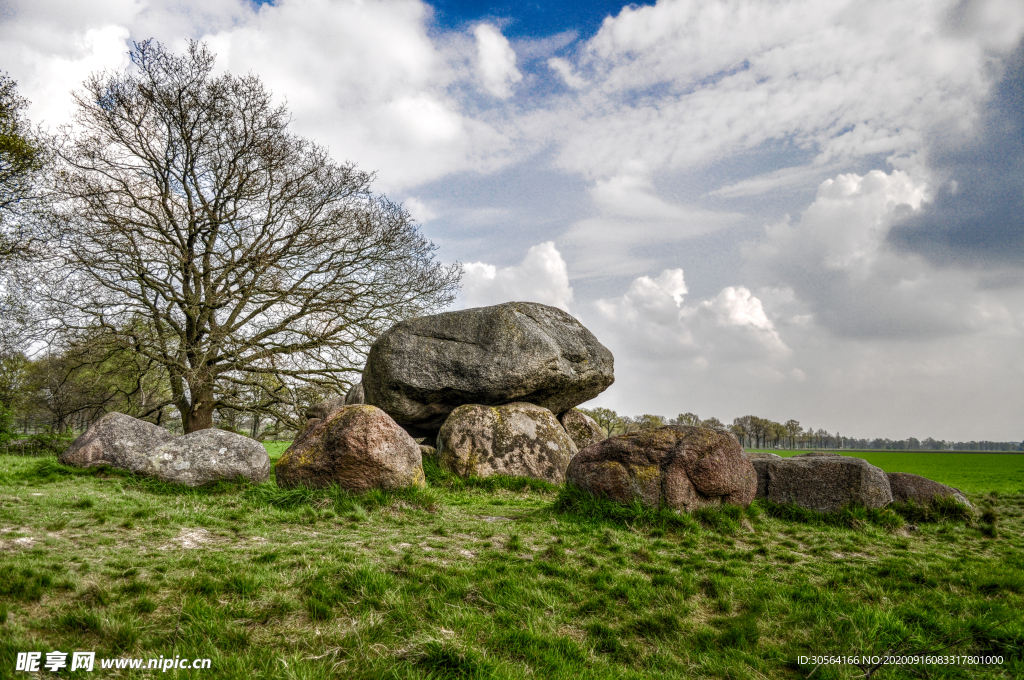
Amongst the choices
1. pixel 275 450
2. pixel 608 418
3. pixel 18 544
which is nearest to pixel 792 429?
pixel 608 418

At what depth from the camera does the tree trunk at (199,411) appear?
18.7m

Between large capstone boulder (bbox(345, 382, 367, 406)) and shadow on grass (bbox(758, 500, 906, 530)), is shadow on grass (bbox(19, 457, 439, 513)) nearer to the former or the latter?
shadow on grass (bbox(758, 500, 906, 530))

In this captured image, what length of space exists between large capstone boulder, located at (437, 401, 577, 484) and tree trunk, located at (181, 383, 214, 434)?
10.2m

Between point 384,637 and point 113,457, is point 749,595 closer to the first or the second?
point 384,637

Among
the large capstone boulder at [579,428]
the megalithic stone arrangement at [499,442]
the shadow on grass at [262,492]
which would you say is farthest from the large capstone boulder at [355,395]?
the shadow on grass at [262,492]

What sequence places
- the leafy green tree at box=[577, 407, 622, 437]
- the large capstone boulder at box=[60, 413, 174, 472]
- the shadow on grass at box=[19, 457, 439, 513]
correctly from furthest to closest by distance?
the leafy green tree at box=[577, 407, 622, 437] → the large capstone boulder at box=[60, 413, 174, 472] → the shadow on grass at box=[19, 457, 439, 513]

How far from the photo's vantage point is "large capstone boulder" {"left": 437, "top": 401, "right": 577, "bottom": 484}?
1319 cm

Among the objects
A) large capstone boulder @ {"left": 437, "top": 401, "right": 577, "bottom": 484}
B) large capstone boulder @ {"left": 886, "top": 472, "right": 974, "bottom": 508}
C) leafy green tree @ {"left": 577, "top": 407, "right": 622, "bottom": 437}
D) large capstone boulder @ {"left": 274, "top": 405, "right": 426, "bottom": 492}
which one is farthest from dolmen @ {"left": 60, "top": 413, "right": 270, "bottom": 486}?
leafy green tree @ {"left": 577, "top": 407, "right": 622, "bottom": 437}

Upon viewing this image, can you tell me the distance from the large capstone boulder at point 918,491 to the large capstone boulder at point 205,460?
1290 cm

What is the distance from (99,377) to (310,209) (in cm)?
921

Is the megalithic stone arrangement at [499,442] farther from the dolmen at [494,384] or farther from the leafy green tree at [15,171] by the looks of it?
the leafy green tree at [15,171]

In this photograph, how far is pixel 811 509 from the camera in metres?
9.58

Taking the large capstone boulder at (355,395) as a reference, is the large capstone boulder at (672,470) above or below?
below

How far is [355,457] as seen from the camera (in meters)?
9.53
